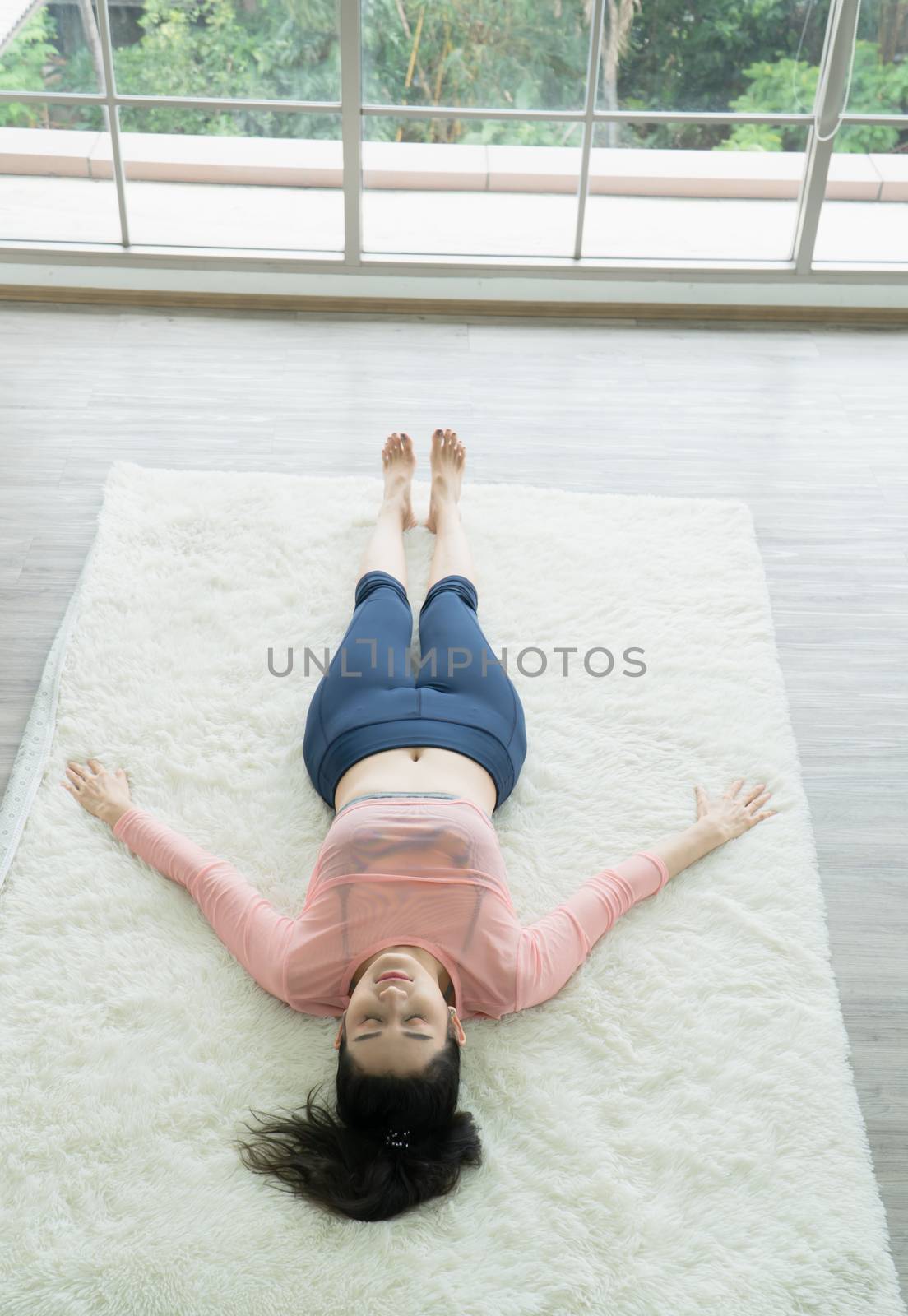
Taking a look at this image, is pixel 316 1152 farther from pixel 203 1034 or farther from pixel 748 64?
pixel 748 64

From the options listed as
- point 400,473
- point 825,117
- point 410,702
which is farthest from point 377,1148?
point 825,117

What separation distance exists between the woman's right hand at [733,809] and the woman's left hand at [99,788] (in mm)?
986

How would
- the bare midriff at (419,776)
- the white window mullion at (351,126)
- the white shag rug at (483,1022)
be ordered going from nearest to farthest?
the white shag rug at (483,1022), the bare midriff at (419,776), the white window mullion at (351,126)

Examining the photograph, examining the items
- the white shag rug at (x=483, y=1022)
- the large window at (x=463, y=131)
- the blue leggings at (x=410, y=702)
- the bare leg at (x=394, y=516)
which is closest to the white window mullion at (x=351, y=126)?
the large window at (x=463, y=131)

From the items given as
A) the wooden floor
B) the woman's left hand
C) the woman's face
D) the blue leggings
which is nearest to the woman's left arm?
the wooden floor

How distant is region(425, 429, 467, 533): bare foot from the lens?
8.94 ft

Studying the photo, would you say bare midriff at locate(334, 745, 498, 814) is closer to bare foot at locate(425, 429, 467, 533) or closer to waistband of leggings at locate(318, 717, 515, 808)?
waistband of leggings at locate(318, 717, 515, 808)

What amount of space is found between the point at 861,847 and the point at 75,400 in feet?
7.20

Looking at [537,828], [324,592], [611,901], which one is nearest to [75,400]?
[324,592]

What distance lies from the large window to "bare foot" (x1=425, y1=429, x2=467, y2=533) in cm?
102

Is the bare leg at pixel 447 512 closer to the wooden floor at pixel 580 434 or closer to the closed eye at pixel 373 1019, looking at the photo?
the wooden floor at pixel 580 434

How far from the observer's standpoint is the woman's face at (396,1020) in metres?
1.59

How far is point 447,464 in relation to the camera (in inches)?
108

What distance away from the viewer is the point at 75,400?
317cm
